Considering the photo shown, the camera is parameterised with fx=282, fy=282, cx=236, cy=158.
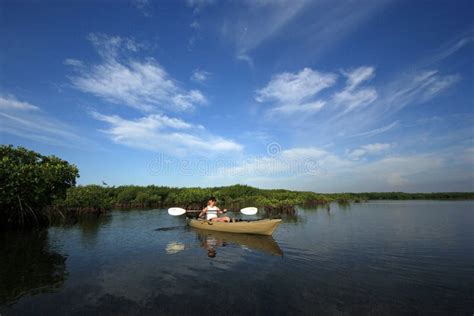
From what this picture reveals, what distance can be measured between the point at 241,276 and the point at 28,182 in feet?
57.2

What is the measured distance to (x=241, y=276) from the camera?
877cm

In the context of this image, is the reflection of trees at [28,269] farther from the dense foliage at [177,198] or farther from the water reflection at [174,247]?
the dense foliage at [177,198]

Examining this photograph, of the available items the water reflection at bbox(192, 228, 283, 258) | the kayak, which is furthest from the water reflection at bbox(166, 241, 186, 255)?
the kayak

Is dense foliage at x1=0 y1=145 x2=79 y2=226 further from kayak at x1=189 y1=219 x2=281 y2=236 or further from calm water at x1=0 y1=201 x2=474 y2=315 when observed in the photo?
kayak at x1=189 y1=219 x2=281 y2=236

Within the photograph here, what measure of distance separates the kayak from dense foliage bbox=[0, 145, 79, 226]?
12.2 meters

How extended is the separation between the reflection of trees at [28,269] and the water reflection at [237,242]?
556 centimetres

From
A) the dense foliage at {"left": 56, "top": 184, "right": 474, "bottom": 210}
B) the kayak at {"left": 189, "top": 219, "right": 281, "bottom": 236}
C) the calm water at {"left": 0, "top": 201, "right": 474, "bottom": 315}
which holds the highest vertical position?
the dense foliage at {"left": 56, "top": 184, "right": 474, "bottom": 210}

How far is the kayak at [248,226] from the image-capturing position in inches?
584

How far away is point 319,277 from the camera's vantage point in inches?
335

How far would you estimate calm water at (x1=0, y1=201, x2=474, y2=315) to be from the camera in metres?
6.54

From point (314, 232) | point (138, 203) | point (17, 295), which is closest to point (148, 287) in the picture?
point (17, 295)

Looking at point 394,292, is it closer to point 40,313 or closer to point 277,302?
point 277,302

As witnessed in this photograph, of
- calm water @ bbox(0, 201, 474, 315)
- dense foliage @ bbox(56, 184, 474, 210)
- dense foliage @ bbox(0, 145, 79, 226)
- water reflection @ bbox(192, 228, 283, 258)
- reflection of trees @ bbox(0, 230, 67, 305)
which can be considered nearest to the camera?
calm water @ bbox(0, 201, 474, 315)

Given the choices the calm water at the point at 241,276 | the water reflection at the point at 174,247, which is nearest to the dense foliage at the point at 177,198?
the calm water at the point at 241,276
